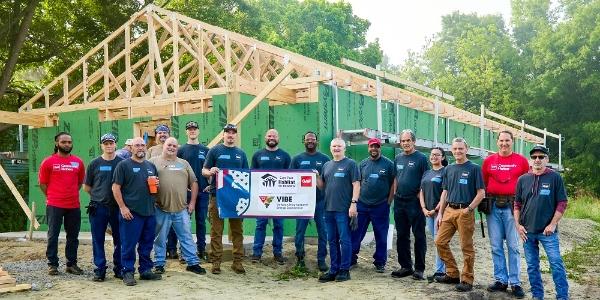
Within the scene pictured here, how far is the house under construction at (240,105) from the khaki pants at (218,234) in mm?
1818

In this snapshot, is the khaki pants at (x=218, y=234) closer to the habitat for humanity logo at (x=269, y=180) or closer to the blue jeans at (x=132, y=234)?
the habitat for humanity logo at (x=269, y=180)

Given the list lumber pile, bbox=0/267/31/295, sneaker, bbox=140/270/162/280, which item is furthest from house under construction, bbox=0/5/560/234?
lumber pile, bbox=0/267/31/295

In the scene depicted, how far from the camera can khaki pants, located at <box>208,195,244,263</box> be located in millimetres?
7777

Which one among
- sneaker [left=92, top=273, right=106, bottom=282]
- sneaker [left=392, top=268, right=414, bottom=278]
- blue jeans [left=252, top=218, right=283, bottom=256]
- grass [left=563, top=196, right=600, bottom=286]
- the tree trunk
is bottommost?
grass [left=563, top=196, right=600, bottom=286]

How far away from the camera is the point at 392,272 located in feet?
26.7

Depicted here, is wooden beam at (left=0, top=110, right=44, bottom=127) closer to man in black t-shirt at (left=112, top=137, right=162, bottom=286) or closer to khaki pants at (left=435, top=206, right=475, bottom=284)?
man in black t-shirt at (left=112, top=137, right=162, bottom=286)

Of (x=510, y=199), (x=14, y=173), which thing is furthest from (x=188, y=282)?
(x=14, y=173)

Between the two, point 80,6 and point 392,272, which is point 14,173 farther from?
point 392,272

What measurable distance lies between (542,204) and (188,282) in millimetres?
4000

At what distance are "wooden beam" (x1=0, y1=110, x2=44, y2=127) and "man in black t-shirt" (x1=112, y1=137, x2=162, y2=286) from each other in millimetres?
7317

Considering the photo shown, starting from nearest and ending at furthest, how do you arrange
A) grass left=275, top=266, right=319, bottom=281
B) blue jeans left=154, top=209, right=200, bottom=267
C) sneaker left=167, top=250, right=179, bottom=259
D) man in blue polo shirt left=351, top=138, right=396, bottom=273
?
blue jeans left=154, top=209, right=200, bottom=267
man in blue polo shirt left=351, top=138, right=396, bottom=273
grass left=275, top=266, right=319, bottom=281
sneaker left=167, top=250, right=179, bottom=259

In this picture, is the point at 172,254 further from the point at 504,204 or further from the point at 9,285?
the point at 504,204

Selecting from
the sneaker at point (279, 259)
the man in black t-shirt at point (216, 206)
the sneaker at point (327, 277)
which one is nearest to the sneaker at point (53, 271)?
the man in black t-shirt at point (216, 206)

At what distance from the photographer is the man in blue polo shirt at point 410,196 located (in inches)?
303
